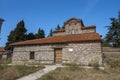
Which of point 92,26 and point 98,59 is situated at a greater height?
point 92,26

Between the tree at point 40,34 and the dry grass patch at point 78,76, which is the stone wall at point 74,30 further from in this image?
the tree at point 40,34

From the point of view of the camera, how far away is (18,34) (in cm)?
3278

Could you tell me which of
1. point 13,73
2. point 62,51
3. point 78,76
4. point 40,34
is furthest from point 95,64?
point 40,34

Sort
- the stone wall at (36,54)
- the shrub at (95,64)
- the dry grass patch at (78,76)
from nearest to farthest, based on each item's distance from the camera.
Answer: the dry grass patch at (78,76) → the shrub at (95,64) → the stone wall at (36,54)

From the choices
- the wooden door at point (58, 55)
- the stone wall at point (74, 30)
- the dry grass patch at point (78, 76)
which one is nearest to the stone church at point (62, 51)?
the wooden door at point (58, 55)

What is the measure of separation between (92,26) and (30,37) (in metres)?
19.8

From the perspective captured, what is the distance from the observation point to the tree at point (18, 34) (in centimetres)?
3244

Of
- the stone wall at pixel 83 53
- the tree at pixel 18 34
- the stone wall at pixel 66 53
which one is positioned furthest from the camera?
the tree at pixel 18 34

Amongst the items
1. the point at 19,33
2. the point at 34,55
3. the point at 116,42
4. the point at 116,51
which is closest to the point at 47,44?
the point at 34,55

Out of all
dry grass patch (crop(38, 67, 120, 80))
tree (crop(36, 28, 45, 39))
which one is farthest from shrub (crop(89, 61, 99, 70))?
tree (crop(36, 28, 45, 39))

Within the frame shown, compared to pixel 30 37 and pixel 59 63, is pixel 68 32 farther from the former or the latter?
pixel 30 37

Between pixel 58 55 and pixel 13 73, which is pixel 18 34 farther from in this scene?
pixel 13 73

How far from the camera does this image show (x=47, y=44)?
17453 millimetres

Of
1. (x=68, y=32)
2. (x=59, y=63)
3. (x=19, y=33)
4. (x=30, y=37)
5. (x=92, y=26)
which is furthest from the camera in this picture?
(x=30, y=37)
